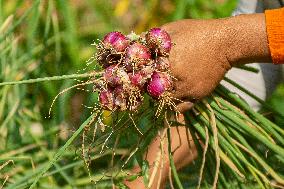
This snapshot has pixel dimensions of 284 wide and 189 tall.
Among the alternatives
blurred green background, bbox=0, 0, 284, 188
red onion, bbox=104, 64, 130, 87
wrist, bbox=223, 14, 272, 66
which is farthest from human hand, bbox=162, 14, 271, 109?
blurred green background, bbox=0, 0, 284, 188

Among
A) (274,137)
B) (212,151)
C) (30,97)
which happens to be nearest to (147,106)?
(212,151)

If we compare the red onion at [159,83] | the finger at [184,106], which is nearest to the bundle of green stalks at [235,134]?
the finger at [184,106]

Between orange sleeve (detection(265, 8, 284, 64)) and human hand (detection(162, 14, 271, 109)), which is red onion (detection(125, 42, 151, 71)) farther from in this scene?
orange sleeve (detection(265, 8, 284, 64))

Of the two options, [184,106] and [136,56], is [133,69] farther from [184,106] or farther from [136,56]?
[184,106]

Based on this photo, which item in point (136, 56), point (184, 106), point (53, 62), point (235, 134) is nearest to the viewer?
point (136, 56)

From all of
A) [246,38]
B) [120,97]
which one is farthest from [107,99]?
[246,38]

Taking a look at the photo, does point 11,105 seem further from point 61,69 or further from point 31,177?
point 31,177
